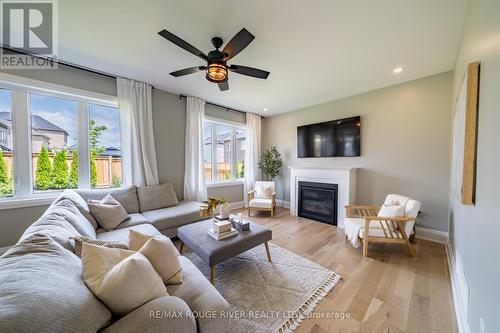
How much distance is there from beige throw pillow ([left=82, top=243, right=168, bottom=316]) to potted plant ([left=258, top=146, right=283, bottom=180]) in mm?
4046

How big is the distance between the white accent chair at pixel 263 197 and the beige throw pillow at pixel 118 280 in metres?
3.12

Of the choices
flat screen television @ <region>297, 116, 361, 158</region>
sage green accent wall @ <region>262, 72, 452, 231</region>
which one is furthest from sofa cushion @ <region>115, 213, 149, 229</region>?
sage green accent wall @ <region>262, 72, 452, 231</region>

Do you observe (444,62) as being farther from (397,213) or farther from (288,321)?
(288,321)

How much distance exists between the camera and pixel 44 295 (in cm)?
65

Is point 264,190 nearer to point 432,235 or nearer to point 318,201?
point 318,201

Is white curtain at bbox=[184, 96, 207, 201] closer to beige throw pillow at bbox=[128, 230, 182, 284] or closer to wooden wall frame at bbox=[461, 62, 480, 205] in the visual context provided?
beige throw pillow at bbox=[128, 230, 182, 284]

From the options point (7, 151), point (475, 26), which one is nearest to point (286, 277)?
point (475, 26)

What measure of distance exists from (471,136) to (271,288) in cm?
204

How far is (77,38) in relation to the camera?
2.04m

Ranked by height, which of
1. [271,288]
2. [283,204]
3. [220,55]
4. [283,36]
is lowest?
[271,288]

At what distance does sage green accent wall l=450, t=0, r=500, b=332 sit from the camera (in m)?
0.91

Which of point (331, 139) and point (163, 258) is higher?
point (331, 139)

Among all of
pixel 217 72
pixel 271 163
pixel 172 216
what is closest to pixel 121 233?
pixel 172 216

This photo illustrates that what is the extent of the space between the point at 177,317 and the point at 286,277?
143 cm
